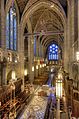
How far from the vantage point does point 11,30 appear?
27.8m

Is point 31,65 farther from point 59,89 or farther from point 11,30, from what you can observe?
point 59,89

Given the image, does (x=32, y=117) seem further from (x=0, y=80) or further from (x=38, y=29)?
(x=38, y=29)

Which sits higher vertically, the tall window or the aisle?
the tall window

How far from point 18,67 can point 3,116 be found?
15573 millimetres

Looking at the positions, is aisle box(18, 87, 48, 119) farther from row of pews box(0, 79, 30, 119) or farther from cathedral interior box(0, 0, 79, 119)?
row of pews box(0, 79, 30, 119)

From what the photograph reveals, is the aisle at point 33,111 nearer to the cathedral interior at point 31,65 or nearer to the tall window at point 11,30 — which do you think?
the cathedral interior at point 31,65

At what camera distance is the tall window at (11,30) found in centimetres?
2609

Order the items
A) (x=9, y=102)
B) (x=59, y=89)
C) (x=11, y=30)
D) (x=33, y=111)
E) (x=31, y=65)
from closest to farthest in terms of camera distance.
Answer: (x=59, y=89)
(x=33, y=111)
(x=9, y=102)
(x=11, y=30)
(x=31, y=65)

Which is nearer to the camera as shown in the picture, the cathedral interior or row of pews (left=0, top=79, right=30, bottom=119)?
the cathedral interior

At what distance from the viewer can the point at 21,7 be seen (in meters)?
30.3

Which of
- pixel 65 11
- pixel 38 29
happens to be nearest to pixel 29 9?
pixel 65 11

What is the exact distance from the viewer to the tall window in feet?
85.6

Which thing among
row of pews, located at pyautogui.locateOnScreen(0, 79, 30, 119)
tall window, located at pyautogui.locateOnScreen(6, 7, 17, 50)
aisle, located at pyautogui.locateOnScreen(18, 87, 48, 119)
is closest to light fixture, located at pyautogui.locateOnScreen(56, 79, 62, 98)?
aisle, located at pyautogui.locateOnScreen(18, 87, 48, 119)

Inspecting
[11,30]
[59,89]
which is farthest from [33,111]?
[11,30]
